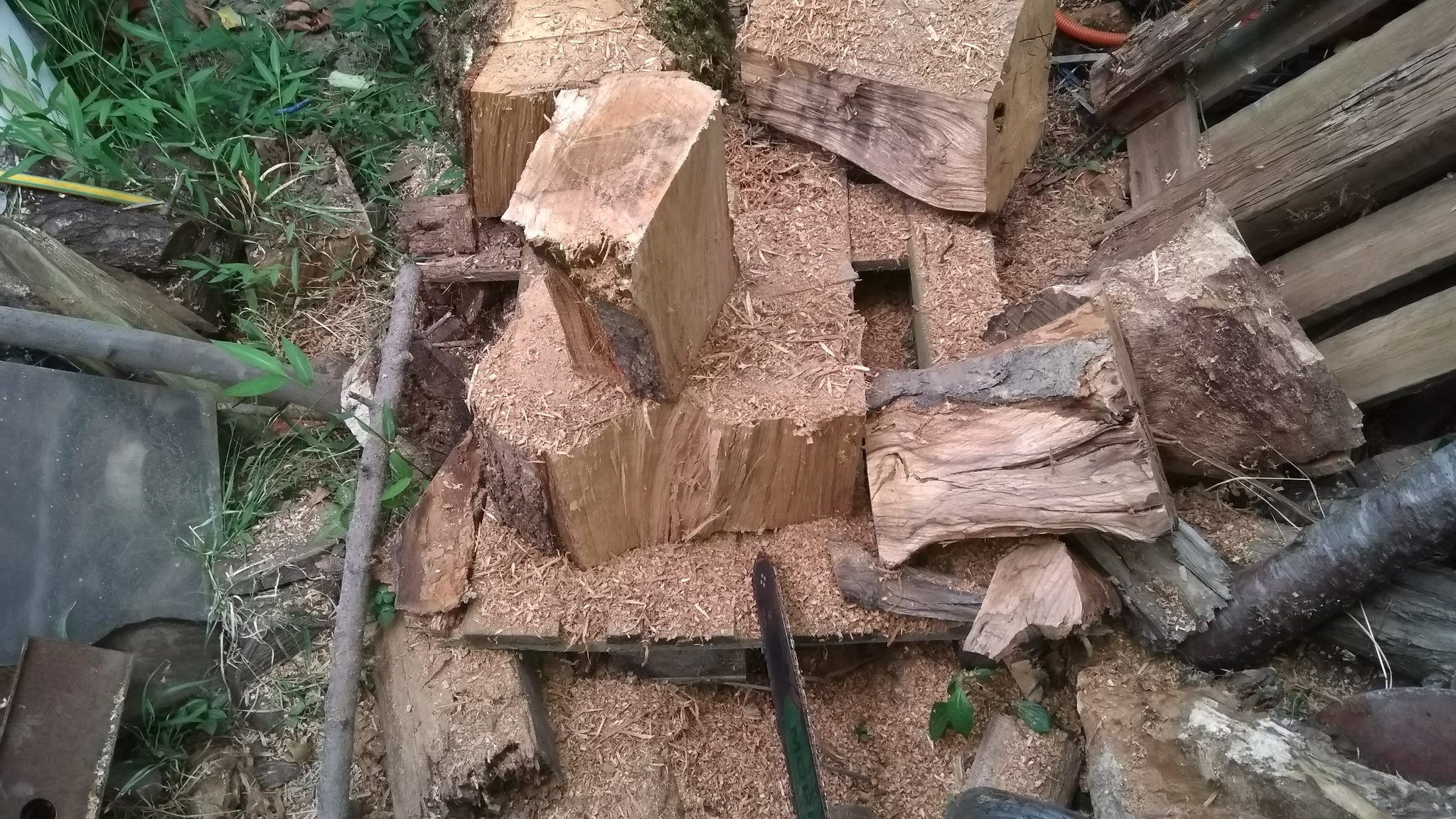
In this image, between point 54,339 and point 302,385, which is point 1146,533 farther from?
point 54,339

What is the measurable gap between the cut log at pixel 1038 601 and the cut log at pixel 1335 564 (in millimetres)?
225

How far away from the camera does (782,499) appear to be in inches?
73.0

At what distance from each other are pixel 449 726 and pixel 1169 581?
158 centimetres

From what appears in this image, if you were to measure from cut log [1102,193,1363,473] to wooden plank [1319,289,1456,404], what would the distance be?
7.7 inches

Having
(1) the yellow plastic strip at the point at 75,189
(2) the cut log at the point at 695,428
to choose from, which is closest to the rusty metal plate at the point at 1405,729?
(2) the cut log at the point at 695,428

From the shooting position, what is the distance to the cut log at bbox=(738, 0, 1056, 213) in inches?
78.2

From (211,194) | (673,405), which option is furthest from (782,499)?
(211,194)

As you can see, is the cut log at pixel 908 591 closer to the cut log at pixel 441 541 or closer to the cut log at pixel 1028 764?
the cut log at pixel 1028 764

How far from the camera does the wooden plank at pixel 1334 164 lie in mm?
1688

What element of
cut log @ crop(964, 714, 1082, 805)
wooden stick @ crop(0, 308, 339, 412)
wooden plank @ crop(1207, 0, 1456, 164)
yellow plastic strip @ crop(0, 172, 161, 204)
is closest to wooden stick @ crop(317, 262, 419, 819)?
wooden stick @ crop(0, 308, 339, 412)

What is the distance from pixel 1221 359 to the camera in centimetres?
166

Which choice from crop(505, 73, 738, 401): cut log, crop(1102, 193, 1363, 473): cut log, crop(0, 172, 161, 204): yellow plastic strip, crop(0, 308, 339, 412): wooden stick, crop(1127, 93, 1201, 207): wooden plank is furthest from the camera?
crop(0, 172, 161, 204): yellow plastic strip

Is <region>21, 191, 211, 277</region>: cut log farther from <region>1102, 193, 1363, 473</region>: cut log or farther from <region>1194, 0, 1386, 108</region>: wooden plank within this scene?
<region>1194, 0, 1386, 108</region>: wooden plank

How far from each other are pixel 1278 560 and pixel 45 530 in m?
2.77
